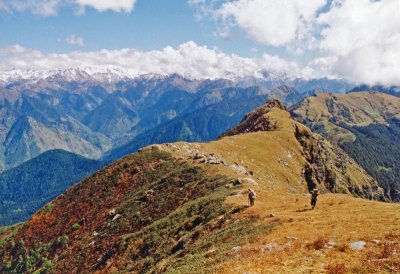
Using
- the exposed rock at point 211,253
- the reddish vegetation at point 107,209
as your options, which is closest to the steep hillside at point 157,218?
the exposed rock at point 211,253

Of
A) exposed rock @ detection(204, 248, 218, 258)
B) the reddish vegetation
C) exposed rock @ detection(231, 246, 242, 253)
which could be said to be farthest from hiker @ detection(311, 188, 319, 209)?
the reddish vegetation

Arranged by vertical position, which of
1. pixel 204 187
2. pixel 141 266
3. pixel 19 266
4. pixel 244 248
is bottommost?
pixel 19 266

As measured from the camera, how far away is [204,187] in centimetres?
8344

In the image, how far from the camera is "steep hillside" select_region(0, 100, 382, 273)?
48094 millimetres

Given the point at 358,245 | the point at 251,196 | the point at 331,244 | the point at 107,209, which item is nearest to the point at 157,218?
the point at 107,209

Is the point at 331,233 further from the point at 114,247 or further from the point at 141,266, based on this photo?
the point at 114,247

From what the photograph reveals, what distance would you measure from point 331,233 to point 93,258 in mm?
53218

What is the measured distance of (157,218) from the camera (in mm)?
80000

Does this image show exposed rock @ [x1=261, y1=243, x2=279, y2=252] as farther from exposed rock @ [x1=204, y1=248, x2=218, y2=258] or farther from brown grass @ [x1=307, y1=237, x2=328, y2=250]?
A: exposed rock @ [x1=204, y1=248, x2=218, y2=258]

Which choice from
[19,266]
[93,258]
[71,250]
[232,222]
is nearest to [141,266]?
[232,222]

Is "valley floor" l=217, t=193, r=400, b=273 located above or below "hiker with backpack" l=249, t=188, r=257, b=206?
below

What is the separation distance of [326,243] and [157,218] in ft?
164

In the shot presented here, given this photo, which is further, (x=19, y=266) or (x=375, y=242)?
(x=19, y=266)

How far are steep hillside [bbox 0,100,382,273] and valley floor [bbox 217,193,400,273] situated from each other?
105 cm
